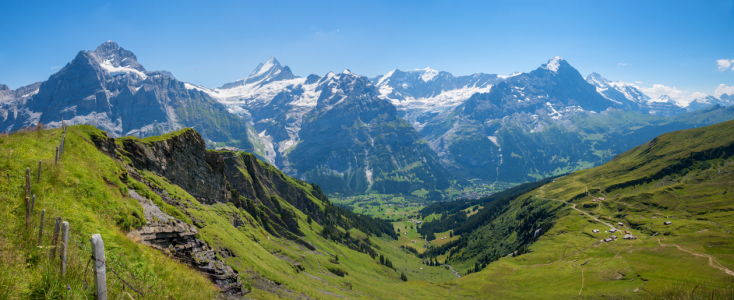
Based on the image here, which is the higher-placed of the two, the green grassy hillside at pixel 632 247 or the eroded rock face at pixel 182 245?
the eroded rock face at pixel 182 245

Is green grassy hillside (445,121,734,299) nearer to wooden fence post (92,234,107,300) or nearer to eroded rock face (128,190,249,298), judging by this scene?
eroded rock face (128,190,249,298)

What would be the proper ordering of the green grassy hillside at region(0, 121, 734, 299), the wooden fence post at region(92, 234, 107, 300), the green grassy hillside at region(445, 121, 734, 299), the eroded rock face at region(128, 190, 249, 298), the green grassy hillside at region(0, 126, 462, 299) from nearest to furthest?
1. the wooden fence post at region(92, 234, 107, 300)
2. the green grassy hillside at region(0, 126, 462, 299)
3. the green grassy hillside at region(0, 121, 734, 299)
4. the eroded rock face at region(128, 190, 249, 298)
5. the green grassy hillside at region(445, 121, 734, 299)

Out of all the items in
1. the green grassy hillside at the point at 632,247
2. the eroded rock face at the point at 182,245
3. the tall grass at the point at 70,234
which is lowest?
the green grassy hillside at the point at 632,247

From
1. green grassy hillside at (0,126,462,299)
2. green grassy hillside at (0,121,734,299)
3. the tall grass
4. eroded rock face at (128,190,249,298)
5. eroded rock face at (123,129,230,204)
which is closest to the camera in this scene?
the tall grass

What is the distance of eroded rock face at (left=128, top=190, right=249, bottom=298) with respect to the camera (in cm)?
2747

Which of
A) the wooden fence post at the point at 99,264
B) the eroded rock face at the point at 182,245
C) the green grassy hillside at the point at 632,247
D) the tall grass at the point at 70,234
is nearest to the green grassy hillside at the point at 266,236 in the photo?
the tall grass at the point at 70,234

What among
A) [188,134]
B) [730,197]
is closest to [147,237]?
[188,134]

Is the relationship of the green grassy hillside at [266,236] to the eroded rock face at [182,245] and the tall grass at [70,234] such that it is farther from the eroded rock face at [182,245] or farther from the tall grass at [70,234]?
the eroded rock face at [182,245]

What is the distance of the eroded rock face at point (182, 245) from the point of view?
2747 cm

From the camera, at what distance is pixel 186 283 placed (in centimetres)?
1859

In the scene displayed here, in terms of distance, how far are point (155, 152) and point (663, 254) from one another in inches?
6352

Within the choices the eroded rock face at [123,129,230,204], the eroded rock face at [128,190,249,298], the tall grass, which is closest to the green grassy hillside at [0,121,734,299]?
the tall grass

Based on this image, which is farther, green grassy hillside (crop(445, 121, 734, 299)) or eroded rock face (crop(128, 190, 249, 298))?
green grassy hillside (crop(445, 121, 734, 299))

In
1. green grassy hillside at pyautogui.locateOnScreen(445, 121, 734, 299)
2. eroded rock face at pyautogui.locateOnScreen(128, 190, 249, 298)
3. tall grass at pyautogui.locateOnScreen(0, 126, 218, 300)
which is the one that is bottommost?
green grassy hillside at pyautogui.locateOnScreen(445, 121, 734, 299)
